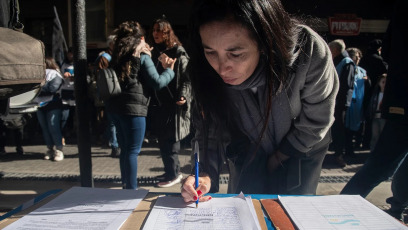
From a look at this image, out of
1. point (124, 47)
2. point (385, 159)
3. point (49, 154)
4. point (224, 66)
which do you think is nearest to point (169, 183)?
point (124, 47)

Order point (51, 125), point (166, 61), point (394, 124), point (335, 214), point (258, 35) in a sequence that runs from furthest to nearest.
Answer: point (51, 125), point (166, 61), point (394, 124), point (258, 35), point (335, 214)

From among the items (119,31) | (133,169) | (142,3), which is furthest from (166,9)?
(133,169)

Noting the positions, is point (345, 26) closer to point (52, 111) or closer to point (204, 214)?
point (52, 111)

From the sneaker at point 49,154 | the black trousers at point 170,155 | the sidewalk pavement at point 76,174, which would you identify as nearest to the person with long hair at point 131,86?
the black trousers at point 170,155

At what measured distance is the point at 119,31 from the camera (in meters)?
2.74

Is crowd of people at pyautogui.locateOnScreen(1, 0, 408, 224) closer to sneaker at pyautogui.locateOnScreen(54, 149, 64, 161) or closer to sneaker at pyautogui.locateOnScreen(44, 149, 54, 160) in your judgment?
sneaker at pyautogui.locateOnScreen(54, 149, 64, 161)

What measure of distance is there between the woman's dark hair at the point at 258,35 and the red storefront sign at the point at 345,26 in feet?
24.0

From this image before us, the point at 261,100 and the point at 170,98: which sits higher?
the point at 261,100

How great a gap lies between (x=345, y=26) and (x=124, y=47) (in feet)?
23.0

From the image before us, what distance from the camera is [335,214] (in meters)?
0.98

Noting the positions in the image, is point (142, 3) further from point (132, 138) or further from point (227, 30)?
point (227, 30)

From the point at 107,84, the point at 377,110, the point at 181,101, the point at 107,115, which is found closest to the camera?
the point at 107,84

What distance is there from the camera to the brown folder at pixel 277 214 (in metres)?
0.93

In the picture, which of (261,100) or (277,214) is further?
(261,100)
